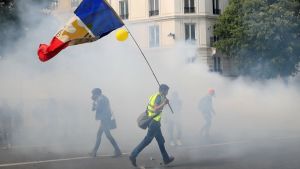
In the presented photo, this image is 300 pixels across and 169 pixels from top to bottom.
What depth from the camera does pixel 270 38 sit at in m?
29.1

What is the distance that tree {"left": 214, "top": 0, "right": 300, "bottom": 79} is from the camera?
2861cm

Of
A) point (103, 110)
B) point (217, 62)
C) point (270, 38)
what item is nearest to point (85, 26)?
point (103, 110)

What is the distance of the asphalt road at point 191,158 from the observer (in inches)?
461

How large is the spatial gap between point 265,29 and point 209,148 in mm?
14954

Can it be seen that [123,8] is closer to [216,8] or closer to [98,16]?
[216,8]

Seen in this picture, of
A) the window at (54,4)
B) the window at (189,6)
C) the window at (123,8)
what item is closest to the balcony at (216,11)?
the window at (189,6)

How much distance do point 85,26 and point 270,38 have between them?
60.9 ft

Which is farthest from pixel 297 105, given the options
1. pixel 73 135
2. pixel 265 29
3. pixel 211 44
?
pixel 211 44

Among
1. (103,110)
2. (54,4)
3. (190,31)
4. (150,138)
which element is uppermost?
(190,31)

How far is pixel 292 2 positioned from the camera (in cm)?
2980

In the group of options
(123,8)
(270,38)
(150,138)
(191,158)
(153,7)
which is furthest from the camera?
(123,8)

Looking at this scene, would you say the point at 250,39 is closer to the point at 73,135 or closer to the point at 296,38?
the point at 296,38

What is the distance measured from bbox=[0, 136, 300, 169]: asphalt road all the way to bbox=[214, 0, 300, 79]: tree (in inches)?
456

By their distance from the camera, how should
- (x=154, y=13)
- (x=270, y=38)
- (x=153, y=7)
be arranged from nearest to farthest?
(x=270, y=38), (x=154, y=13), (x=153, y=7)
